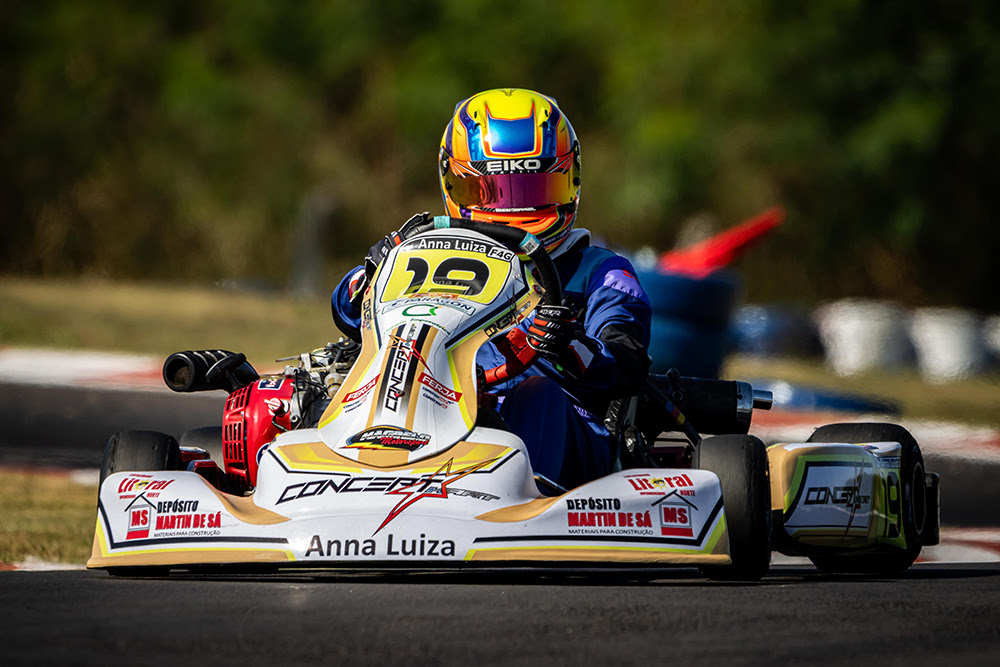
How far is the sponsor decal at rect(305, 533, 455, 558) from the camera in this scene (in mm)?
4184

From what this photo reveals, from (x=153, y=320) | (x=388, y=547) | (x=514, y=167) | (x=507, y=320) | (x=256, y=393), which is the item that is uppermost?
(x=514, y=167)

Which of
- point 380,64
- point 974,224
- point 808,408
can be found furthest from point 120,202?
point 808,408

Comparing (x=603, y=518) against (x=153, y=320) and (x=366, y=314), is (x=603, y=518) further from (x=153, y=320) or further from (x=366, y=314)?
(x=153, y=320)

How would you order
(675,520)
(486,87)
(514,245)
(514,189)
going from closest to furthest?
(675,520) → (514,245) → (514,189) → (486,87)

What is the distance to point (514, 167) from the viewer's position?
5727 mm

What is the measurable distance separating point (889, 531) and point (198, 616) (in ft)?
9.12

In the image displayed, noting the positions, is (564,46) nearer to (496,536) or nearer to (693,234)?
(693,234)

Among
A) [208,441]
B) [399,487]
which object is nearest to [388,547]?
[399,487]

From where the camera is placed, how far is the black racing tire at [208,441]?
579 cm

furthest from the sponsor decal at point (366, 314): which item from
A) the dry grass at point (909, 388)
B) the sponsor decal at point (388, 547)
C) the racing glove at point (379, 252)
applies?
the dry grass at point (909, 388)

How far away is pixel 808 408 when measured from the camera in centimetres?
1300

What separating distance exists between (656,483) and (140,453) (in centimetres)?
160

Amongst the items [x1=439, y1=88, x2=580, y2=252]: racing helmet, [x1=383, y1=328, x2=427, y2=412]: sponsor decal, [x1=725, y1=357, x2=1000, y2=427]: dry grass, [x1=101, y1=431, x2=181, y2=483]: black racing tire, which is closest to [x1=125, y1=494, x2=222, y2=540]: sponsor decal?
[x1=101, y1=431, x2=181, y2=483]: black racing tire

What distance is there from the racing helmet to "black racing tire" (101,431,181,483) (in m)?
1.36
